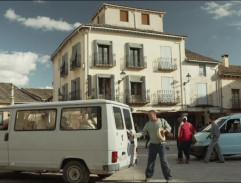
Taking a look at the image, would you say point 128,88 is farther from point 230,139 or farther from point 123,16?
point 230,139

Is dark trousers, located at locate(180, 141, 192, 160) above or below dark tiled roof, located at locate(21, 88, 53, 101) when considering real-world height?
below

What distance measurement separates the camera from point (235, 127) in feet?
42.7

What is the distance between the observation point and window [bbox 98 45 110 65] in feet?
94.3

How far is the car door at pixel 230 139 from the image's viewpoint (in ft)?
41.4

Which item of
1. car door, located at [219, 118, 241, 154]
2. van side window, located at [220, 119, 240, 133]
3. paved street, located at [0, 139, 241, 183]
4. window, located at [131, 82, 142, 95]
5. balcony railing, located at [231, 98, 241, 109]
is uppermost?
window, located at [131, 82, 142, 95]

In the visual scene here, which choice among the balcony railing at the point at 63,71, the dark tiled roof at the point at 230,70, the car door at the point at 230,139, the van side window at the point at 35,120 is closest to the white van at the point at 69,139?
the van side window at the point at 35,120

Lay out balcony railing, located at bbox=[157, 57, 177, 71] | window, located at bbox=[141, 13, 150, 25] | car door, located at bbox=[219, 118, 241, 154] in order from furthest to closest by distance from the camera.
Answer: window, located at bbox=[141, 13, 150, 25]
balcony railing, located at bbox=[157, 57, 177, 71]
car door, located at bbox=[219, 118, 241, 154]

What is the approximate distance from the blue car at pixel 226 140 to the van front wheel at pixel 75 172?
655cm

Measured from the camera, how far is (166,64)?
31.5 m

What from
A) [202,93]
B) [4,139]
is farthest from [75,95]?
[4,139]

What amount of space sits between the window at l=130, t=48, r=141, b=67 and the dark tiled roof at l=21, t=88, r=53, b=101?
19.5m

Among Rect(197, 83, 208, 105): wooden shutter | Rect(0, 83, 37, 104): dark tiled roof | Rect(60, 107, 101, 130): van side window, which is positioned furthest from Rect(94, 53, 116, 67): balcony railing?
Rect(60, 107, 101, 130): van side window

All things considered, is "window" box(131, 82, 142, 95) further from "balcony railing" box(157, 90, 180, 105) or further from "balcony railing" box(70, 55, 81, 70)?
"balcony railing" box(70, 55, 81, 70)

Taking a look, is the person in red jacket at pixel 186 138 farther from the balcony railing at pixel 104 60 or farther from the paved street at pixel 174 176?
the balcony railing at pixel 104 60
